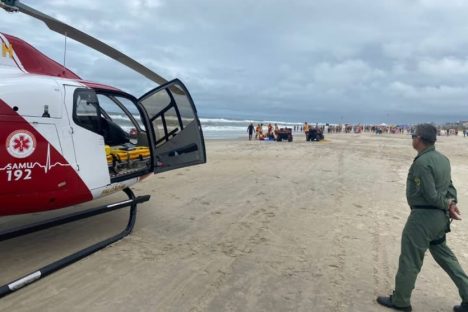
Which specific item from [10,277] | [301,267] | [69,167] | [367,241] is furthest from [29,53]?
[367,241]

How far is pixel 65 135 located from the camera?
4633 millimetres

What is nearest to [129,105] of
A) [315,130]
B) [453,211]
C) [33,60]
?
[33,60]

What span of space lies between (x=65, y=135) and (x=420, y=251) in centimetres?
393

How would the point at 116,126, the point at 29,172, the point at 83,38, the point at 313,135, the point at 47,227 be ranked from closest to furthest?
1. the point at 29,172
2. the point at 47,227
3. the point at 83,38
4. the point at 116,126
5. the point at 313,135

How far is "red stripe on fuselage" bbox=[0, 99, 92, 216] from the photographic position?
159 inches

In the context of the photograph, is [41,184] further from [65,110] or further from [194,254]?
[194,254]

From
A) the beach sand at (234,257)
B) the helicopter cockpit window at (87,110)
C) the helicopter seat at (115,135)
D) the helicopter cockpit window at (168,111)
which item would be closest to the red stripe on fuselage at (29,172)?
the helicopter cockpit window at (87,110)

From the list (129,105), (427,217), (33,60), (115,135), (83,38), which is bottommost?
(427,217)

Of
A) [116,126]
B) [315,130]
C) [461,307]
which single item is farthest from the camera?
[315,130]

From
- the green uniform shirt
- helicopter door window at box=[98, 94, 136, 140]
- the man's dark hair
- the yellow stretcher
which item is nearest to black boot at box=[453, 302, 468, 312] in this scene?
the green uniform shirt

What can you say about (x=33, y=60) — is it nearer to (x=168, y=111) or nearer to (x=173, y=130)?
(x=168, y=111)

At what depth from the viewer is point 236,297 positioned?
3932 mm

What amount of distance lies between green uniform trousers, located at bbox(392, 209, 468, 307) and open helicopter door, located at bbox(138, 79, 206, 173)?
11.4 ft

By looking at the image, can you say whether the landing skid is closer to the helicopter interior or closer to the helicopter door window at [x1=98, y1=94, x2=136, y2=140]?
the helicopter interior
